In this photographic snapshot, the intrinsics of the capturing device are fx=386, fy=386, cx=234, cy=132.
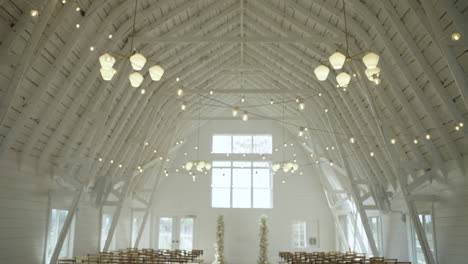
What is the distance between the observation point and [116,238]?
1625 cm

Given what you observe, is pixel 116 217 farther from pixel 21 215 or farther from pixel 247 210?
pixel 247 210

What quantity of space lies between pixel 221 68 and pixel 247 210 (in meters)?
8.30

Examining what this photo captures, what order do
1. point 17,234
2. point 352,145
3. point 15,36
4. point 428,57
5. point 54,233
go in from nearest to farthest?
point 15,36 → point 428,57 → point 17,234 → point 54,233 → point 352,145

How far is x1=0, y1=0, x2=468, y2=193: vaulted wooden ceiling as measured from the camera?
6809 mm

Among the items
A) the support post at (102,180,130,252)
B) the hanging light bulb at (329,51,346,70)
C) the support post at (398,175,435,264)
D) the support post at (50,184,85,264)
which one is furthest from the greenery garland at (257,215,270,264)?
the hanging light bulb at (329,51,346,70)

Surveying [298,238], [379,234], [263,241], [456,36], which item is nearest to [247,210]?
→ [263,241]

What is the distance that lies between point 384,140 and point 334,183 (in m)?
8.68

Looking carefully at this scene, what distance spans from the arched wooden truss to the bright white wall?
5.41 meters

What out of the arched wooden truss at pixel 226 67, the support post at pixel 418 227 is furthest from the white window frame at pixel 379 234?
the support post at pixel 418 227

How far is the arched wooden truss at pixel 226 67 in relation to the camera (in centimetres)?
683

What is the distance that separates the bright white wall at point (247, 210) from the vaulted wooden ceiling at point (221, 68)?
523 cm

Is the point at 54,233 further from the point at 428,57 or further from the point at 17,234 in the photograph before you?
the point at 428,57

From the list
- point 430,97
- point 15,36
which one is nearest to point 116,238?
point 15,36

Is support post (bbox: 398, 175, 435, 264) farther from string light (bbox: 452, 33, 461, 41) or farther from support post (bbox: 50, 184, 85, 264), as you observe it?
support post (bbox: 50, 184, 85, 264)
